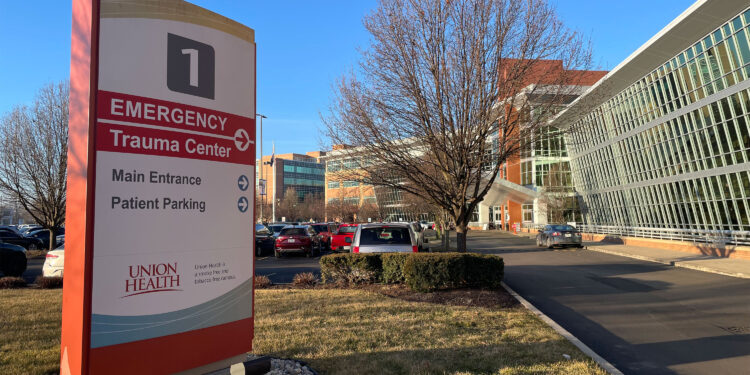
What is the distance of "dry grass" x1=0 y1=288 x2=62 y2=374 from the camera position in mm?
5185

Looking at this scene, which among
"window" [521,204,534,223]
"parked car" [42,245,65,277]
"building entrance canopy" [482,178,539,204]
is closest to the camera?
"parked car" [42,245,65,277]

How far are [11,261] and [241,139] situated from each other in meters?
14.3

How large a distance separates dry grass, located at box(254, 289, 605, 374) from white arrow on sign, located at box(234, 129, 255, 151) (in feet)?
8.33

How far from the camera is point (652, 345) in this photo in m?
6.38

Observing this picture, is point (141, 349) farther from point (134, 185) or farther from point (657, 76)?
point (657, 76)

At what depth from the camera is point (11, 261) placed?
14070 millimetres

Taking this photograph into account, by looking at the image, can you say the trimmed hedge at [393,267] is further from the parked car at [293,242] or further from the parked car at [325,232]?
the parked car at [325,232]

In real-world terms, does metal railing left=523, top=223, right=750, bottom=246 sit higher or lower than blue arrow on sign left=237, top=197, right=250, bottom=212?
lower

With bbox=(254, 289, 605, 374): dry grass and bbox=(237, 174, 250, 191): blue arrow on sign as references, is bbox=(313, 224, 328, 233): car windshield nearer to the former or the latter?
bbox=(254, 289, 605, 374): dry grass

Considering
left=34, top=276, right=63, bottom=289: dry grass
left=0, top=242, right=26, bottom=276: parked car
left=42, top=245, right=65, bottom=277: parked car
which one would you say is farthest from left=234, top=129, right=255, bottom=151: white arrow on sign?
left=0, top=242, right=26, bottom=276: parked car

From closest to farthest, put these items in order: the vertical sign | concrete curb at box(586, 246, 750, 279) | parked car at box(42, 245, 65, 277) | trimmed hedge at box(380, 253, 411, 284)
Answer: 1. the vertical sign
2. trimmed hedge at box(380, 253, 411, 284)
3. parked car at box(42, 245, 65, 277)
4. concrete curb at box(586, 246, 750, 279)

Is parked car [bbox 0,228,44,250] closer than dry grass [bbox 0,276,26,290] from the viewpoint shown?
No

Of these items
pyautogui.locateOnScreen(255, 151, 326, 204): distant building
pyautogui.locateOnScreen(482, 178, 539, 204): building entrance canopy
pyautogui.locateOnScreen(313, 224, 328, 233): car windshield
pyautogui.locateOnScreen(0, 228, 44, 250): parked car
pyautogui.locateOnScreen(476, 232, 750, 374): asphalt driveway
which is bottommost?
pyautogui.locateOnScreen(476, 232, 750, 374): asphalt driveway

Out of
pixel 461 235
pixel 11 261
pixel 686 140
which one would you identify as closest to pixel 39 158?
pixel 11 261
